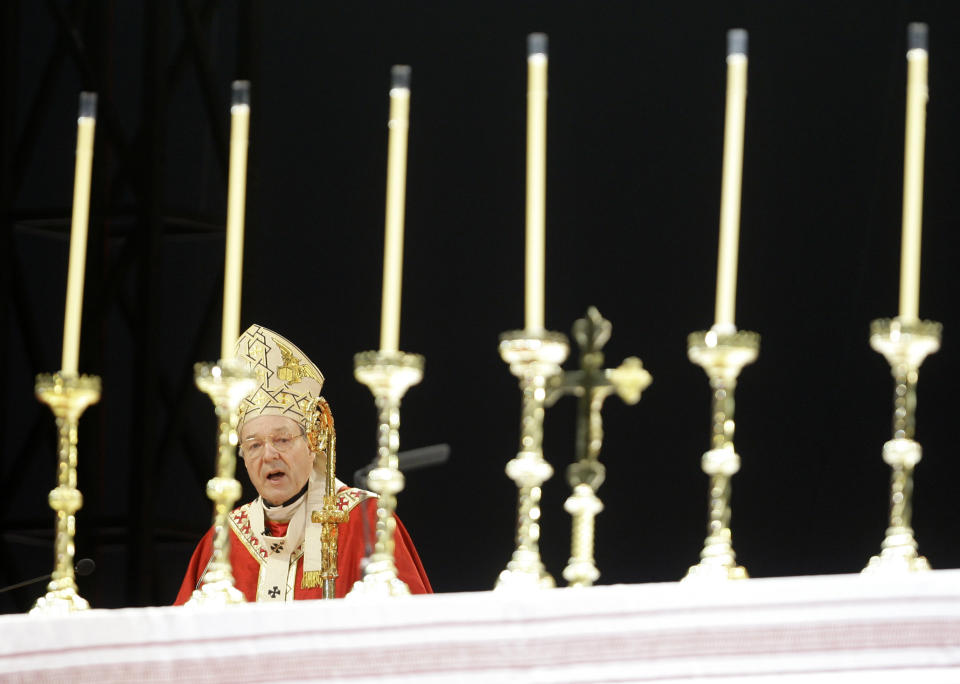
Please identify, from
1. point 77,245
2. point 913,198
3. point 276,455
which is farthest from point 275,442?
point 913,198

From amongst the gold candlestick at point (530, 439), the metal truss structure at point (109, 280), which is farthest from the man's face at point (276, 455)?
the gold candlestick at point (530, 439)

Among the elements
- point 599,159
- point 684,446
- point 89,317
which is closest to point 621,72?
point 599,159

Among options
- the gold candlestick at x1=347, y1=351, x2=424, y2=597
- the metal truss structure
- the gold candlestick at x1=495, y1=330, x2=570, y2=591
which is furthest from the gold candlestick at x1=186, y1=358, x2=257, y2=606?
the metal truss structure

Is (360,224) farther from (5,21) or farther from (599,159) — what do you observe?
(5,21)

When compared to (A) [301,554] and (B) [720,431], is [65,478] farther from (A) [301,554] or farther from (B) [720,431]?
(A) [301,554]

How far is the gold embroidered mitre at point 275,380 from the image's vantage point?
11.6 feet

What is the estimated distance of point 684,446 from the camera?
205 inches

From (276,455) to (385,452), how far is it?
1728mm

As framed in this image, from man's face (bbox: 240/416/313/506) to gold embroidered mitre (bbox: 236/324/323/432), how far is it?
2 cm

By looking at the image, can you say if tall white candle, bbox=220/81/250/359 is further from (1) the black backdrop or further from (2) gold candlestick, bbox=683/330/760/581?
(1) the black backdrop

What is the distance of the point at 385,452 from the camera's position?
1845mm

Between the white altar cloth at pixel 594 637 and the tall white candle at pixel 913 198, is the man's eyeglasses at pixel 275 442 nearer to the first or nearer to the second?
the white altar cloth at pixel 594 637

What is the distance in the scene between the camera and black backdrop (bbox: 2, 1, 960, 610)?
196 inches

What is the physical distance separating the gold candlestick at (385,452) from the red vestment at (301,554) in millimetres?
1557
